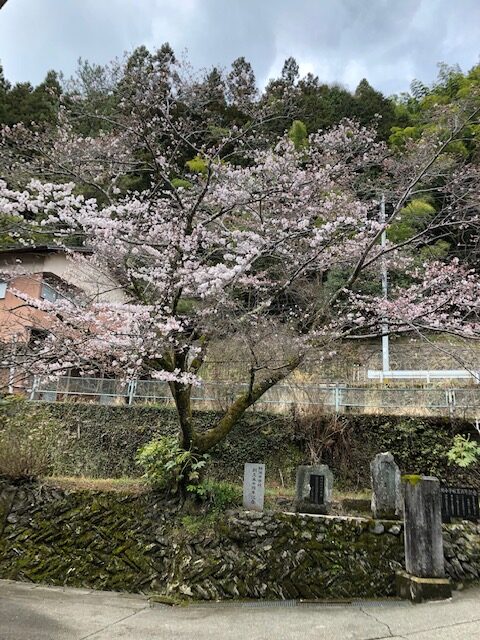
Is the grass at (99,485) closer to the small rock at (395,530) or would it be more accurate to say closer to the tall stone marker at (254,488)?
the tall stone marker at (254,488)

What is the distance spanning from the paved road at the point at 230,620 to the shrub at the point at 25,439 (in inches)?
111

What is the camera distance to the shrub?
8609 millimetres

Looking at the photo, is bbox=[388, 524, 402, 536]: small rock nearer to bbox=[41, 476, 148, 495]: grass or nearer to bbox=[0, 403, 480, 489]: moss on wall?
bbox=[0, 403, 480, 489]: moss on wall

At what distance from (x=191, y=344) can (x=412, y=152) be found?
6.10 m

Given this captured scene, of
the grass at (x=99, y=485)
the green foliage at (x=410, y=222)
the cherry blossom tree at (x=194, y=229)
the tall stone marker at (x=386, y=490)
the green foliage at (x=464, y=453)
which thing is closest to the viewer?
the tall stone marker at (x=386, y=490)

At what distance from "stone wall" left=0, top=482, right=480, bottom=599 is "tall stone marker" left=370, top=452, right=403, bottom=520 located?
24 cm

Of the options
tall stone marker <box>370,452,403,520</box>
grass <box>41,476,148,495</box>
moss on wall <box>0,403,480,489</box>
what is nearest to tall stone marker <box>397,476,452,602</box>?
tall stone marker <box>370,452,403,520</box>

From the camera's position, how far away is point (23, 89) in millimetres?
21875

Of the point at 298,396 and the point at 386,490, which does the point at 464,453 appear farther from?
the point at 298,396

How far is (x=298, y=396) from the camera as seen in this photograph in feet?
35.2

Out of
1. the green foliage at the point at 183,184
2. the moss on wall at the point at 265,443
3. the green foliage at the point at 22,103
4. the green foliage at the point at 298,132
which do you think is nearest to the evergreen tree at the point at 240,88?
the green foliage at the point at 183,184

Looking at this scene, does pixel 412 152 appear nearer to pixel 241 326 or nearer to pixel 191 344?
pixel 241 326

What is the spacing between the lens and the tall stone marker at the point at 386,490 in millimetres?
6688

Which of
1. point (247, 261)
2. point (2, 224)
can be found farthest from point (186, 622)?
point (2, 224)
